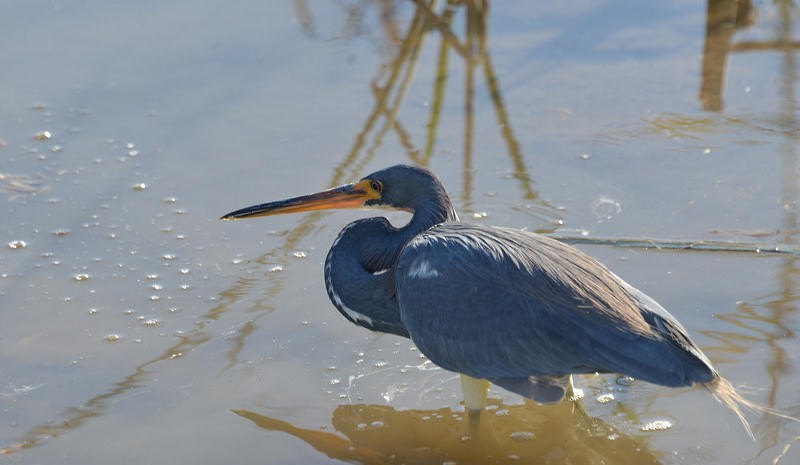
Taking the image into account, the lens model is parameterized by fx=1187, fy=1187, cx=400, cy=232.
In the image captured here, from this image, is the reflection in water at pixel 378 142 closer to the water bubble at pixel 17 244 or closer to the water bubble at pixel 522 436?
the water bubble at pixel 17 244

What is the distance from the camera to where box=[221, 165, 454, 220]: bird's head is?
5367 mm

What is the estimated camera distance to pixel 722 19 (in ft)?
28.7

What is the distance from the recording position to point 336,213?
661cm

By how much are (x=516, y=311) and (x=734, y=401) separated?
0.94 meters

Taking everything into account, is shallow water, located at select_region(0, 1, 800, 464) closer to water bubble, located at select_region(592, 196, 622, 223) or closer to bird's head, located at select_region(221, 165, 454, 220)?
water bubble, located at select_region(592, 196, 622, 223)

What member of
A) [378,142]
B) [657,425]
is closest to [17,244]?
[378,142]

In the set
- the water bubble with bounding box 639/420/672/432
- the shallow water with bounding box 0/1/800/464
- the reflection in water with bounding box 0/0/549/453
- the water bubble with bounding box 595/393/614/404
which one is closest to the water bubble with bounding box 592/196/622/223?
the shallow water with bounding box 0/1/800/464

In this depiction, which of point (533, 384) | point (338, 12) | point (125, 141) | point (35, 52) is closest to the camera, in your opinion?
point (533, 384)

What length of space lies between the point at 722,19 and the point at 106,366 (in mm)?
5517

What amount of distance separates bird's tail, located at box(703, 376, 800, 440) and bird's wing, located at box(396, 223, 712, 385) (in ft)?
0.56

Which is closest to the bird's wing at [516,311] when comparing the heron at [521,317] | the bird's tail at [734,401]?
the heron at [521,317]

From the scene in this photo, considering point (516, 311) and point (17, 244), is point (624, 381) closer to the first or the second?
point (516, 311)

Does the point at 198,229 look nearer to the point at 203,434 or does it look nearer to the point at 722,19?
the point at 203,434

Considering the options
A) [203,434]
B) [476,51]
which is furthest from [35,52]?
[203,434]
